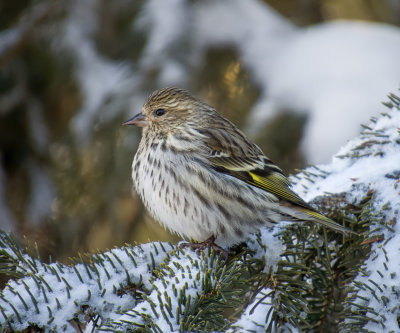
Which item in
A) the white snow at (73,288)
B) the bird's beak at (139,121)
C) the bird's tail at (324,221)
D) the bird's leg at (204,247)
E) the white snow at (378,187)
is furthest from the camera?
the bird's beak at (139,121)

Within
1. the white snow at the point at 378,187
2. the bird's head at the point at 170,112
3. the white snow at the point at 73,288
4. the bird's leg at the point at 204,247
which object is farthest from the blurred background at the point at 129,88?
the white snow at the point at 73,288

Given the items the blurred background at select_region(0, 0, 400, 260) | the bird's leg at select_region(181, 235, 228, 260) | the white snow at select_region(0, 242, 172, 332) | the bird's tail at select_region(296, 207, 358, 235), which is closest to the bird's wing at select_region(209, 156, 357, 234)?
the bird's tail at select_region(296, 207, 358, 235)

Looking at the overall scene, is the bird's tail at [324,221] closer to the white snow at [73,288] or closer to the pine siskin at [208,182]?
the pine siskin at [208,182]

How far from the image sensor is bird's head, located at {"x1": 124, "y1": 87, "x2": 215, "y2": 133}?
298cm

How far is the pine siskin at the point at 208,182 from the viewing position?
252 centimetres

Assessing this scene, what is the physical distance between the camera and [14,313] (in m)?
1.66

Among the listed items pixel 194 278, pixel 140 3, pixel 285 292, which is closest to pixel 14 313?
pixel 194 278

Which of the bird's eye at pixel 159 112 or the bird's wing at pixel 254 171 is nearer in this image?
the bird's wing at pixel 254 171

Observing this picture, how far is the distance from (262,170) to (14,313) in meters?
1.51

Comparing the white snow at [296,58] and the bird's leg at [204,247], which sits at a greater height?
the white snow at [296,58]

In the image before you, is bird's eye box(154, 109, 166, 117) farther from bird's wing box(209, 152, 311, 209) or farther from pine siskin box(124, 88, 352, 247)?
bird's wing box(209, 152, 311, 209)

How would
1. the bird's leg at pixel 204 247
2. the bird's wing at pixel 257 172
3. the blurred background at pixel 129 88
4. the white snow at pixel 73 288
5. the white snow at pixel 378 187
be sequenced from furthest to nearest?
the blurred background at pixel 129 88 → the bird's wing at pixel 257 172 → the bird's leg at pixel 204 247 → the white snow at pixel 378 187 → the white snow at pixel 73 288

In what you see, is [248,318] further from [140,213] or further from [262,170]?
[140,213]

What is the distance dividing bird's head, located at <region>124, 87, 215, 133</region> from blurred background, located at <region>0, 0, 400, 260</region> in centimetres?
40
